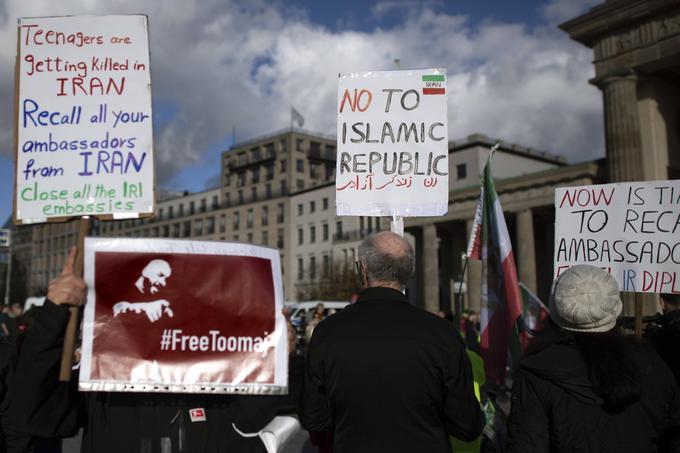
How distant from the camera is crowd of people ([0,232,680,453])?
2.57 m

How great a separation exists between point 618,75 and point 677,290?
3199 cm

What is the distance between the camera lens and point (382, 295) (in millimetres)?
2910

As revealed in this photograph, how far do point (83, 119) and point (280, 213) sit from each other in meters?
77.3

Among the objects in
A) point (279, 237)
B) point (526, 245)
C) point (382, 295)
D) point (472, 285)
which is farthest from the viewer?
A: point (279, 237)

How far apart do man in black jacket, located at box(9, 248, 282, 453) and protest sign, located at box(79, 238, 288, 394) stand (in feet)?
0.61

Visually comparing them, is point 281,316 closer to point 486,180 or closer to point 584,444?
point 584,444

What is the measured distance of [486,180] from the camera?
6.74 metres

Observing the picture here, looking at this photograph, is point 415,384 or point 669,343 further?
point 669,343

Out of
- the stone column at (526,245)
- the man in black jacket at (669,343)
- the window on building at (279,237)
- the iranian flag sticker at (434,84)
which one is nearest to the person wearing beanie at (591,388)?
the man in black jacket at (669,343)

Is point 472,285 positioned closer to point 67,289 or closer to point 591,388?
point 591,388

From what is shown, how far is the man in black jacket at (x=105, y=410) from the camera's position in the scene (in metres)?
2.58

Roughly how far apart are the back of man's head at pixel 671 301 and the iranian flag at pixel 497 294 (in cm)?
140

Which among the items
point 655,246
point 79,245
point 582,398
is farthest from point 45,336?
point 655,246

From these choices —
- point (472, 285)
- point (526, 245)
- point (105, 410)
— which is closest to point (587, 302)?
point (105, 410)
